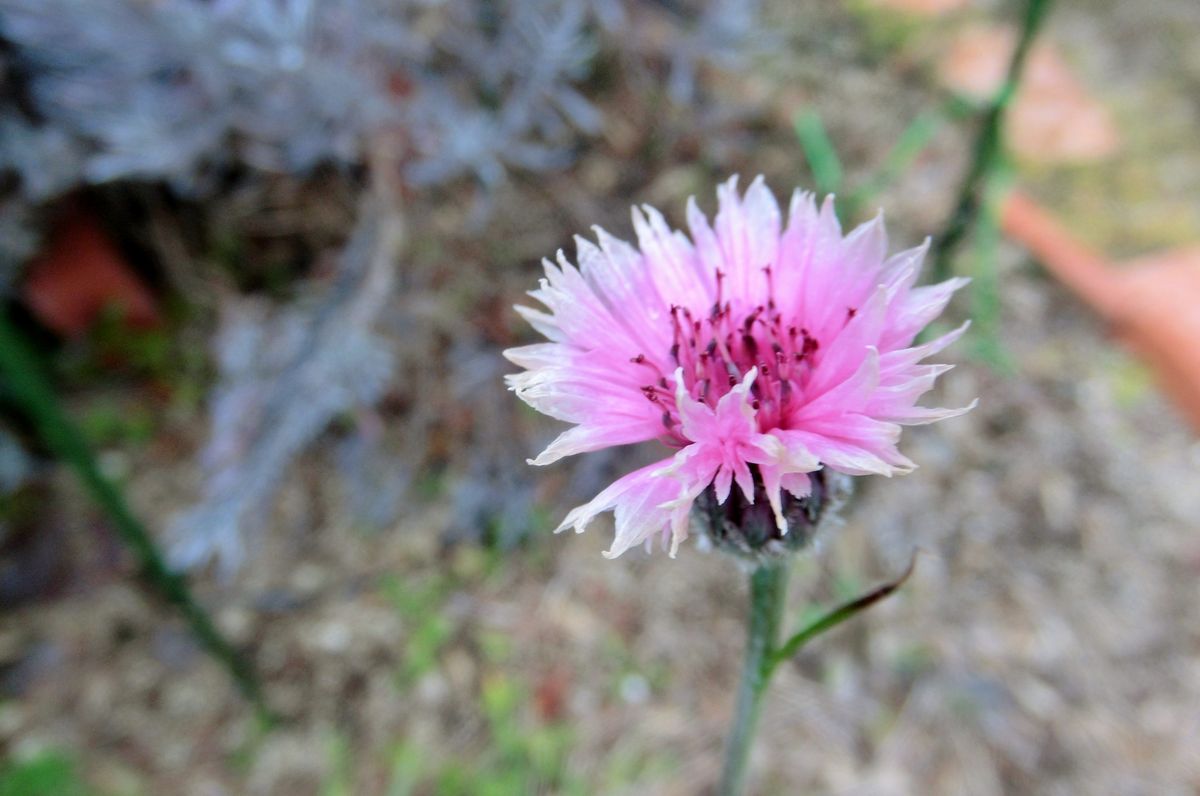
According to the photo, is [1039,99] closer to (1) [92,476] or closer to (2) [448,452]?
(2) [448,452]

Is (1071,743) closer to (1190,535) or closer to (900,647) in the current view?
(900,647)

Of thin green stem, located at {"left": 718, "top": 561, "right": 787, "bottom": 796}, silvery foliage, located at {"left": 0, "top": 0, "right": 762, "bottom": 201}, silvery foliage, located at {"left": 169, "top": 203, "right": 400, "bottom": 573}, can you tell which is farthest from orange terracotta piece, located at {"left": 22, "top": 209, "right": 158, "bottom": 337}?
thin green stem, located at {"left": 718, "top": 561, "right": 787, "bottom": 796}

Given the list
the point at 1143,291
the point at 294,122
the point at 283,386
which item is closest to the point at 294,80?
the point at 294,122

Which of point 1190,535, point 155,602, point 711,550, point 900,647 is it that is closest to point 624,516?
point 711,550

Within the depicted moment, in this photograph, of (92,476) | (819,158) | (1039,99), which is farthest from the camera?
(1039,99)

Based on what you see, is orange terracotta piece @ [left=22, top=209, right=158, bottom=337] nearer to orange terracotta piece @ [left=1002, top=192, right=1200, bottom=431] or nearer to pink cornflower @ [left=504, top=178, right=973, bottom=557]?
pink cornflower @ [left=504, top=178, right=973, bottom=557]

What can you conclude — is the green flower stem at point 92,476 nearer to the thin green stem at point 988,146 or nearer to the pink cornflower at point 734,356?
the pink cornflower at point 734,356
